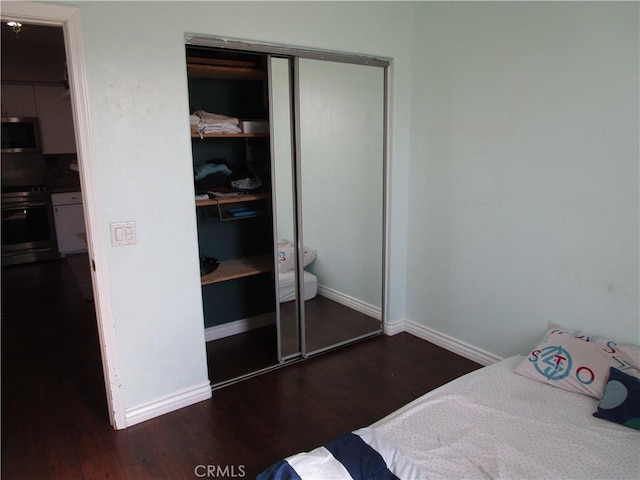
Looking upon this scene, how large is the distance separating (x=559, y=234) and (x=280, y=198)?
5.47 feet

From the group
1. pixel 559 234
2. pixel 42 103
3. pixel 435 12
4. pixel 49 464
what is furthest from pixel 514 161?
pixel 42 103

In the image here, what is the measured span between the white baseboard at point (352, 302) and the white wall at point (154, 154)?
107 centimetres

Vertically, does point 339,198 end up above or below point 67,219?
above

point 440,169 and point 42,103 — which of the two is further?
point 42,103

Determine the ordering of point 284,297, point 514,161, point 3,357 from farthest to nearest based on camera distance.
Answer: point 3,357 < point 284,297 < point 514,161

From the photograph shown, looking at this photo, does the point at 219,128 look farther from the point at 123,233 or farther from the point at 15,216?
the point at 15,216

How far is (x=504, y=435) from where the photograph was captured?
1883 millimetres

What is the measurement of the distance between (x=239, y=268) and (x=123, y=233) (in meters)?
1.04

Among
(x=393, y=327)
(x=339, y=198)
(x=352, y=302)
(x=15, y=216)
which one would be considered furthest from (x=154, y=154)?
(x=15, y=216)

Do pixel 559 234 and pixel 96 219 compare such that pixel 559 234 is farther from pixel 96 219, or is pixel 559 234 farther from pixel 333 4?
pixel 96 219

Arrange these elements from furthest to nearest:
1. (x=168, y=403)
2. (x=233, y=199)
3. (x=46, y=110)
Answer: (x=46, y=110) → (x=233, y=199) → (x=168, y=403)

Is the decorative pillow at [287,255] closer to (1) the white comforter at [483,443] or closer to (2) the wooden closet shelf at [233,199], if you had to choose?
(2) the wooden closet shelf at [233,199]

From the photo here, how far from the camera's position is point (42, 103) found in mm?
6012

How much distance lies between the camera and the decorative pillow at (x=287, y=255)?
303 centimetres
